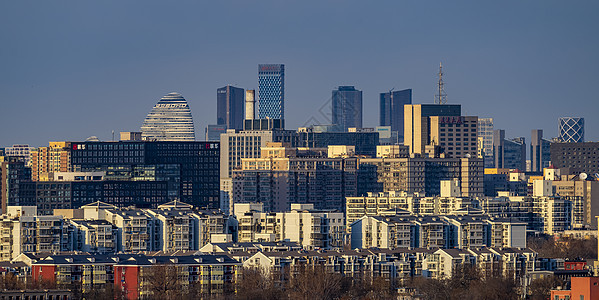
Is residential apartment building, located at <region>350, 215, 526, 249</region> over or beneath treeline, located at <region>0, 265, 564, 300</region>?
over

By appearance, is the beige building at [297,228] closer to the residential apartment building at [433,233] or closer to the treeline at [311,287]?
the residential apartment building at [433,233]

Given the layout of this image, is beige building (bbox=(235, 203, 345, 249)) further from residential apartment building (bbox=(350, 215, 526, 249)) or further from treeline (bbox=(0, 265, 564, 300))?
treeline (bbox=(0, 265, 564, 300))

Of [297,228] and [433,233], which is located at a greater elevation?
[297,228]

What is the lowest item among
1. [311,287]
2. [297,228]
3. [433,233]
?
[311,287]

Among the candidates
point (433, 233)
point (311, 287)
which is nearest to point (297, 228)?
point (433, 233)

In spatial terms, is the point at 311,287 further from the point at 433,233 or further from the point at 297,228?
the point at 433,233

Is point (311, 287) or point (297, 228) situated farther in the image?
point (297, 228)

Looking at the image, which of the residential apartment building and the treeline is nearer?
the treeline

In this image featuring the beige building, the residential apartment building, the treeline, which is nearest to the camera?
the treeline

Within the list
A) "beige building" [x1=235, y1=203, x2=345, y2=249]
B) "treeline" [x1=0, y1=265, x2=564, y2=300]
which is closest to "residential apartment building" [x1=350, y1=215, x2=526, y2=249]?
"beige building" [x1=235, y1=203, x2=345, y2=249]

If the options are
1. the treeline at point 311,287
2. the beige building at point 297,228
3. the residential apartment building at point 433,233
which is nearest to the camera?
the treeline at point 311,287

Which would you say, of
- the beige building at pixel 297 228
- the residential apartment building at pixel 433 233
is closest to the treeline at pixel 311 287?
the beige building at pixel 297 228

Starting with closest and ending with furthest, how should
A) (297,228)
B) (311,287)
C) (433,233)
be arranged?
(311,287)
(297,228)
(433,233)

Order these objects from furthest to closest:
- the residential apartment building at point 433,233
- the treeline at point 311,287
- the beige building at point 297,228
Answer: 1. the residential apartment building at point 433,233
2. the beige building at point 297,228
3. the treeline at point 311,287
